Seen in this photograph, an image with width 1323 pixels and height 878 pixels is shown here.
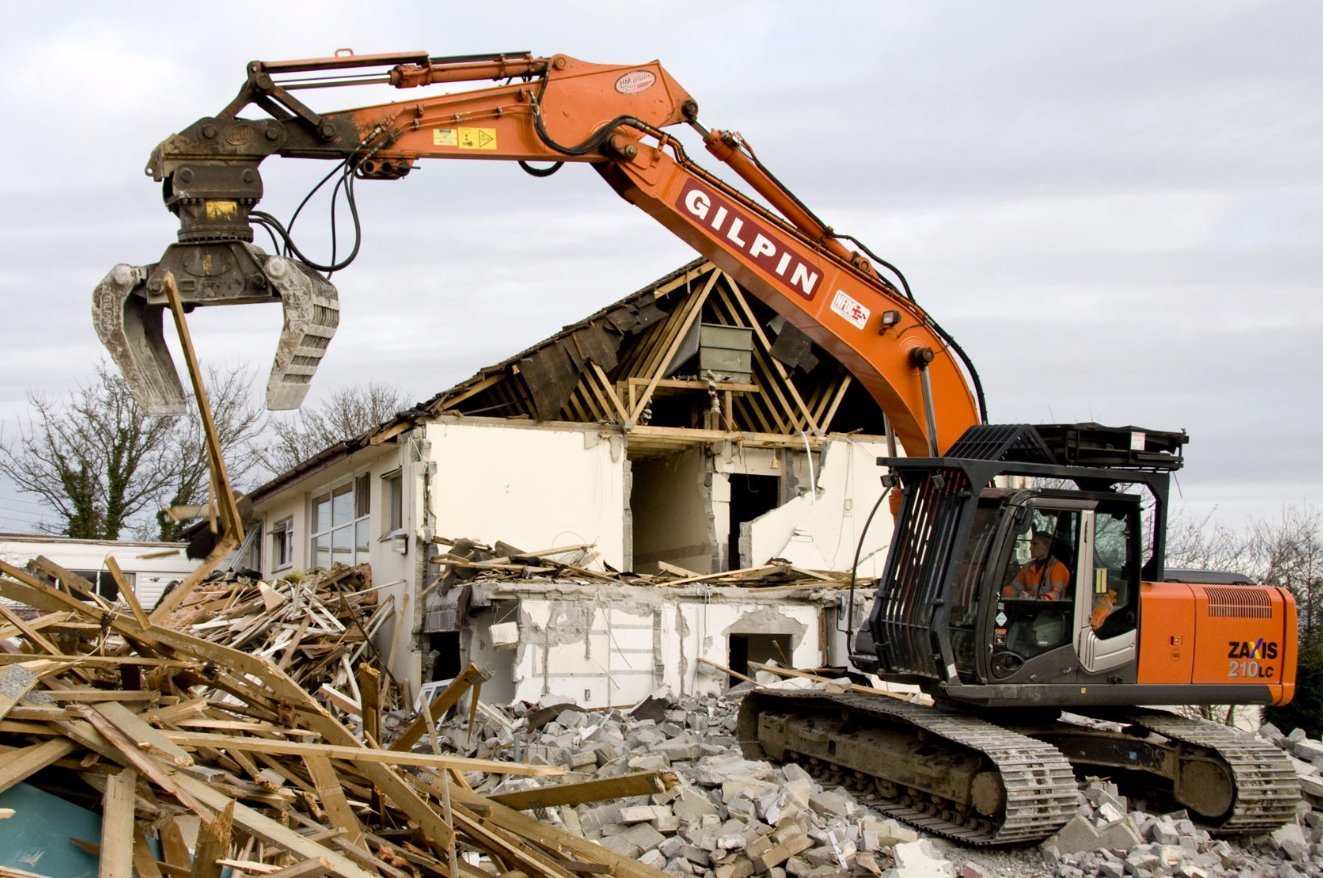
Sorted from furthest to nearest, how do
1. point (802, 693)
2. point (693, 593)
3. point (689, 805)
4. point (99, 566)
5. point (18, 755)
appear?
point (99, 566), point (693, 593), point (802, 693), point (689, 805), point (18, 755)

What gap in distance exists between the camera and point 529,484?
20.6m

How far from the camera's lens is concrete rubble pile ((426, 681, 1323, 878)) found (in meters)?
9.03

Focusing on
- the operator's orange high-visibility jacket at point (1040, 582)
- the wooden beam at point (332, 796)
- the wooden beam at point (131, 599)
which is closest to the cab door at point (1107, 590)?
the operator's orange high-visibility jacket at point (1040, 582)

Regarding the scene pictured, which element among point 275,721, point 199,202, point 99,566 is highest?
point 199,202

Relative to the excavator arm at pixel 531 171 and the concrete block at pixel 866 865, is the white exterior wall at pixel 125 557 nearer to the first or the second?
the excavator arm at pixel 531 171

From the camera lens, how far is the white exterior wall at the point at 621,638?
58.5ft

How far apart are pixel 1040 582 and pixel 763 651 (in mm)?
10772

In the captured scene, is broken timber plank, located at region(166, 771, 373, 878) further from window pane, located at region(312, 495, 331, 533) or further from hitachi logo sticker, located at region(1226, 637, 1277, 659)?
window pane, located at region(312, 495, 331, 533)

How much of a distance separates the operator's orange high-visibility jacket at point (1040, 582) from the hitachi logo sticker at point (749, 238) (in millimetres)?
2656

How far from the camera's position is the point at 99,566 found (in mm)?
30516

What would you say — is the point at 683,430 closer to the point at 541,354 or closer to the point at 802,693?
the point at 541,354

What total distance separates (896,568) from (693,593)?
8589 mm

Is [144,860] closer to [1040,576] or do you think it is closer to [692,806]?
[692,806]

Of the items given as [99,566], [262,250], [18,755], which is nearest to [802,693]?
[262,250]
